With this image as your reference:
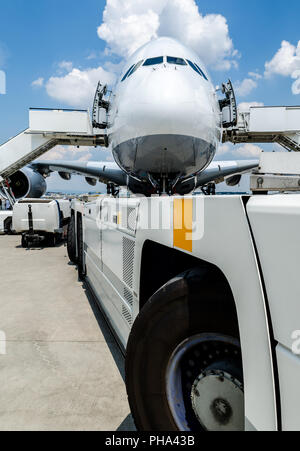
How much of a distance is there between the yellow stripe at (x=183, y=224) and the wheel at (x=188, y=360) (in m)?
0.15

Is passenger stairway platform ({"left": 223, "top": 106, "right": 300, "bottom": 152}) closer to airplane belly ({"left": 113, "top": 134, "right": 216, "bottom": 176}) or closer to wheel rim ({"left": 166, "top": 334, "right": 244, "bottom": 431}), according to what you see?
airplane belly ({"left": 113, "top": 134, "right": 216, "bottom": 176})

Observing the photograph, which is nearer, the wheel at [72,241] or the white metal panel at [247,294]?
the white metal panel at [247,294]

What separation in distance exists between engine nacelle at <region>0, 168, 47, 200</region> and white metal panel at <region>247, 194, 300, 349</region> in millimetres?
14929

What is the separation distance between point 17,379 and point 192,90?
5.16 meters

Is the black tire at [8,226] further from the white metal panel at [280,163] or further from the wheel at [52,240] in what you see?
the white metal panel at [280,163]

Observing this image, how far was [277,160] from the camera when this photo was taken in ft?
5.22

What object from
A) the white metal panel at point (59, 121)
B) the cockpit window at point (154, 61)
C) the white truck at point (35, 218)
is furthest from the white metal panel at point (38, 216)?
the white metal panel at point (59, 121)

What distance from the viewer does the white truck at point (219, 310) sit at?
2.82 feet

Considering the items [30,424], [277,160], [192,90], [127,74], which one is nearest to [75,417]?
[30,424]

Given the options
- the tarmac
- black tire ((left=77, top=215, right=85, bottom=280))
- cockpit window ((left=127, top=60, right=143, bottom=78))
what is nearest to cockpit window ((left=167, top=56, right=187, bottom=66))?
cockpit window ((left=127, top=60, right=143, bottom=78))

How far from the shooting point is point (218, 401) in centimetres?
124

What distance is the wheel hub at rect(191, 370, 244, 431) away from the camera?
121 cm

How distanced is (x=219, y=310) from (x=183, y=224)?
17.4 inches

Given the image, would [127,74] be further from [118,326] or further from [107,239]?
[118,326]
